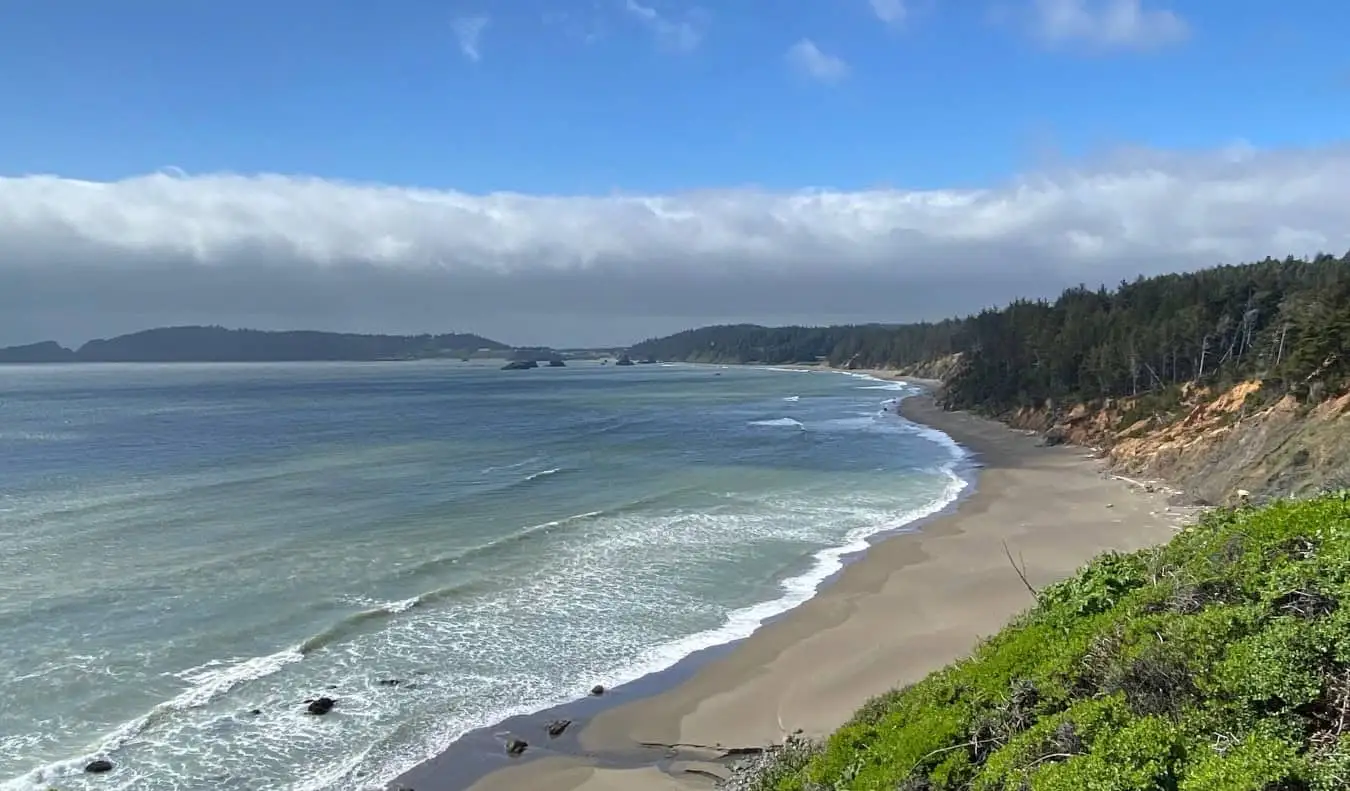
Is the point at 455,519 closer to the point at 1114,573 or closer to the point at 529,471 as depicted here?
the point at 529,471

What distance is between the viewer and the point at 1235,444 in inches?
1460

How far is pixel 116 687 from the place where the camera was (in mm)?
18562

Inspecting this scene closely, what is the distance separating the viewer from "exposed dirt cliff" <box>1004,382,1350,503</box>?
1204 inches

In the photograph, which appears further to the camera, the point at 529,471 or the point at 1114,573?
the point at 529,471

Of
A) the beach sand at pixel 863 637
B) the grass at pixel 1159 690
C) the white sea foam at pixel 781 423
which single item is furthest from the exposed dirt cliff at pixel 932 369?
the grass at pixel 1159 690

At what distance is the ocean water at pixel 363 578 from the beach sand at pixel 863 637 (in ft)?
5.17

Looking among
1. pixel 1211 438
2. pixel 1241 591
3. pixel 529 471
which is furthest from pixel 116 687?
pixel 1211 438

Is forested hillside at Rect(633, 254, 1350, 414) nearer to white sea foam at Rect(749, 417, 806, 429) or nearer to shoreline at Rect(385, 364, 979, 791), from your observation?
white sea foam at Rect(749, 417, 806, 429)

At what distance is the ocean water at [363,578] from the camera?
16828 millimetres

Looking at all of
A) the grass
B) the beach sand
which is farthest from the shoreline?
the grass

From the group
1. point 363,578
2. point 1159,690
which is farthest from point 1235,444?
point 363,578

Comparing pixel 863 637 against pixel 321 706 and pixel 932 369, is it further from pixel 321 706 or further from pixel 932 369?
pixel 932 369

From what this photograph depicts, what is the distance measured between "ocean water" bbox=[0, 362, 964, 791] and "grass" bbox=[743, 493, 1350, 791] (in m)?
9.60

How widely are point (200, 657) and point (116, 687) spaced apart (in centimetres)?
201
